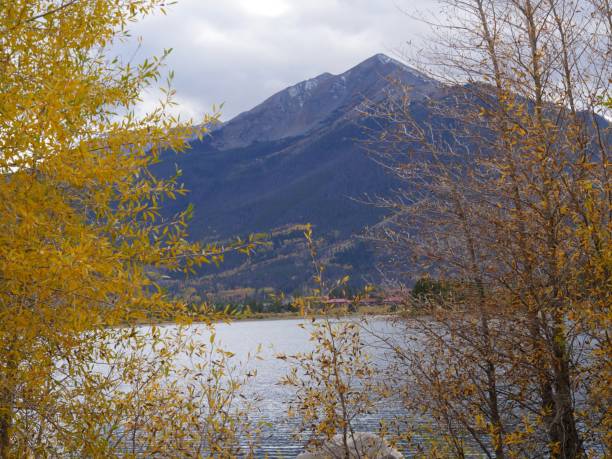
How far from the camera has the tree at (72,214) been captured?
13.0ft

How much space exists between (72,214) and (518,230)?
446 centimetres

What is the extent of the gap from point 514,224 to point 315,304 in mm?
2369

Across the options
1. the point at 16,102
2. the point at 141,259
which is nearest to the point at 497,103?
the point at 141,259

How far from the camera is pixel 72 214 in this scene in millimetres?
4754

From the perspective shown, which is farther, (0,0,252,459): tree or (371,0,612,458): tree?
(371,0,612,458): tree

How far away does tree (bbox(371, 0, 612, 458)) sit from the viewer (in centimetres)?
614

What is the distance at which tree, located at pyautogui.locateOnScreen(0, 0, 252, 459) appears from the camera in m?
3.97

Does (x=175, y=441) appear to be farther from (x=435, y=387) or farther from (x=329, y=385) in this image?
(x=435, y=387)

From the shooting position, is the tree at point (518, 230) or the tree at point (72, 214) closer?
the tree at point (72, 214)

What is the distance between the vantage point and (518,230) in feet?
21.6

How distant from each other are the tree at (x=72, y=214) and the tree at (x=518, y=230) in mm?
3041

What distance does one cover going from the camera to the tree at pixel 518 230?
20.1 feet

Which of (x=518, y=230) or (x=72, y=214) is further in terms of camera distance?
(x=518, y=230)

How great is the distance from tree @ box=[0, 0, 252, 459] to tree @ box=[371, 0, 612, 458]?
9.98 feet
